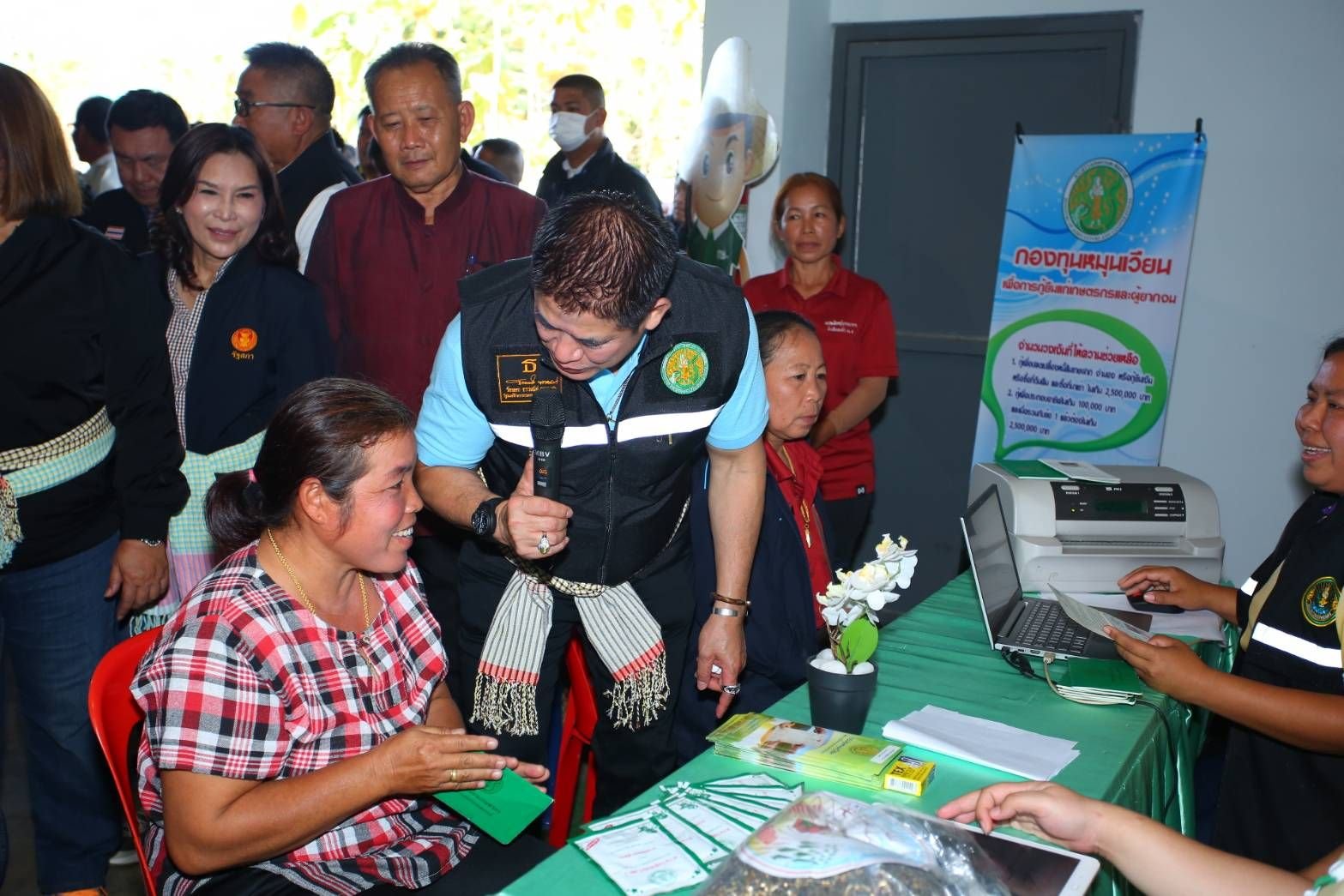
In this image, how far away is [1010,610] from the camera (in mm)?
2180

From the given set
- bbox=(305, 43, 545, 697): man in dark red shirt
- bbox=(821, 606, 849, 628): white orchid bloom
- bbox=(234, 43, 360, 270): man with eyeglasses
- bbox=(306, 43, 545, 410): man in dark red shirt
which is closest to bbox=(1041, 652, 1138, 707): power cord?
bbox=(821, 606, 849, 628): white orchid bloom

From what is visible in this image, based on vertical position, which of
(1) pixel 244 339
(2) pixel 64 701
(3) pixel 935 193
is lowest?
(2) pixel 64 701

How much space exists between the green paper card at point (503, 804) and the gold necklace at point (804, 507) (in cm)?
108

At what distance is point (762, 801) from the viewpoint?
1.46m

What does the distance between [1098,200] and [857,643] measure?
2.67m

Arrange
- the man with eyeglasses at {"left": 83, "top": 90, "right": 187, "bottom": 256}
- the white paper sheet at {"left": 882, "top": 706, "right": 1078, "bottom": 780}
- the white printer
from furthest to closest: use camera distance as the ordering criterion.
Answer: the man with eyeglasses at {"left": 83, "top": 90, "right": 187, "bottom": 256} → the white printer → the white paper sheet at {"left": 882, "top": 706, "right": 1078, "bottom": 780}

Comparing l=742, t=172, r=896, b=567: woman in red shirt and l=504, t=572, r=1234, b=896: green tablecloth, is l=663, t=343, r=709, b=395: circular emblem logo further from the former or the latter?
l=742, t=172, r=896, b=567: woman in red shirt

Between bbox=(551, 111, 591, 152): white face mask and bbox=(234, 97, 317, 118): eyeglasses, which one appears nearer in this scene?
bbox=(234, 97, 317, 118): eyeglasses

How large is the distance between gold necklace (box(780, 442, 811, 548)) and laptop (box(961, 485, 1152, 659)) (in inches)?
14.1

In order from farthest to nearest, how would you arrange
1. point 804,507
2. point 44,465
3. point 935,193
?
point 935,193
point 804,507
point 44,465

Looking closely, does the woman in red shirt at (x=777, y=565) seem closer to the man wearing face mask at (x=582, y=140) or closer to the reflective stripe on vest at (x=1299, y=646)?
the reflective stripe on vest at (x=1299, y=646)

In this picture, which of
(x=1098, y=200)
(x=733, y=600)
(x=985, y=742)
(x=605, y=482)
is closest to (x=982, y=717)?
(x=985, y=742)

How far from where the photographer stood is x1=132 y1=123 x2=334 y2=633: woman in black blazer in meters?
2.50

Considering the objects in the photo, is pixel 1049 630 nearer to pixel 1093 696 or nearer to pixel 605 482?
pixel 1093 696
